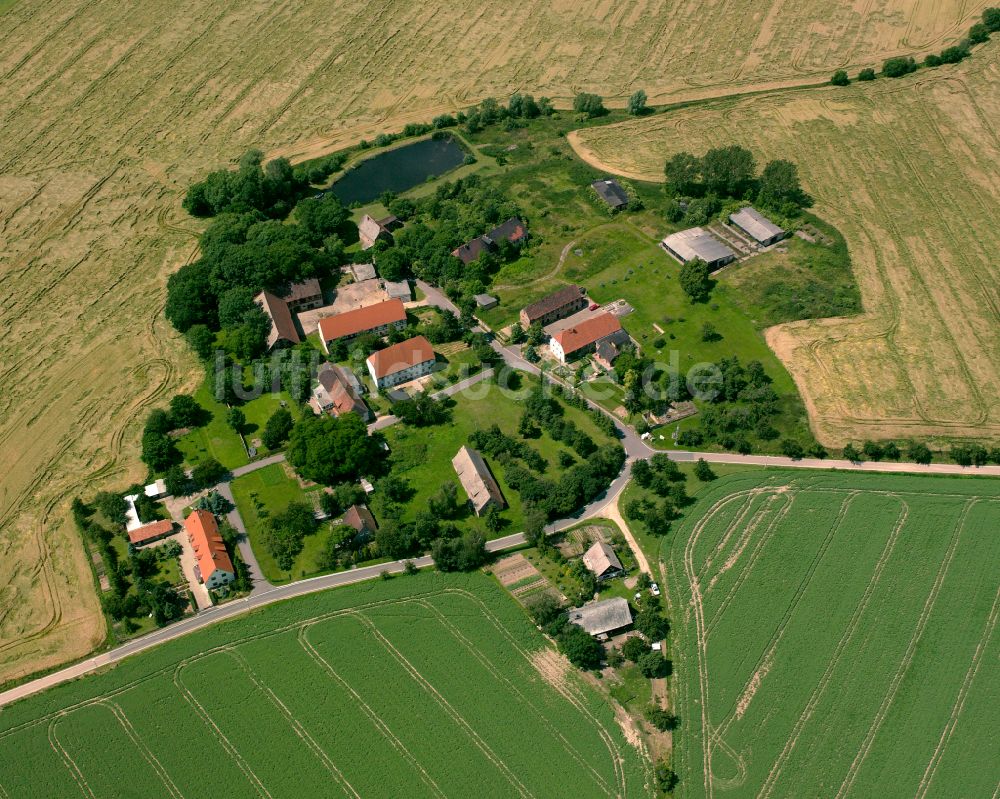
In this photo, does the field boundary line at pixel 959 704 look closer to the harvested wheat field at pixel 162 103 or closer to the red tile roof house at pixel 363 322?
the red tile roof house at pixel 363 322

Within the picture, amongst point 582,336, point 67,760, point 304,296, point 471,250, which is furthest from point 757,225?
point 67,760

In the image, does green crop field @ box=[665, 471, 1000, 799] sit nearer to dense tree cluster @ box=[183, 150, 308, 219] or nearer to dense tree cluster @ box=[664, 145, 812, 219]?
dense tree cluster @ box=[664, 145, 812, 219]

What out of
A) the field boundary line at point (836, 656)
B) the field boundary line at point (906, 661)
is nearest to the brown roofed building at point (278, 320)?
the field boundary line at point (836, 656)

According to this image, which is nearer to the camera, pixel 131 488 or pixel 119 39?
pixel 131 488

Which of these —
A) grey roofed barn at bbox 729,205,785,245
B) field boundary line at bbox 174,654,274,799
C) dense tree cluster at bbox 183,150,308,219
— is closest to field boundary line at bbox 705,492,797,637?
field boundary line at bbox 174,654,274,799

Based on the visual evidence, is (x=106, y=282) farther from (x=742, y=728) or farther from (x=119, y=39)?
(x=742, y=728)

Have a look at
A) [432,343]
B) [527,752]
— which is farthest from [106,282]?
[527,752]
